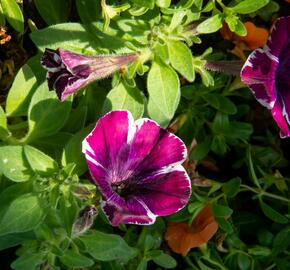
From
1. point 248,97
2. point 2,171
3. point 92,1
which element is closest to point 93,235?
point 2,171

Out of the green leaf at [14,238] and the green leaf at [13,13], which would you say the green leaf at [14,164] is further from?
the green leaf at [13,13]

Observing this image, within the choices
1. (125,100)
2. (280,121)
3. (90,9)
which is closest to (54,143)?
(125,100)

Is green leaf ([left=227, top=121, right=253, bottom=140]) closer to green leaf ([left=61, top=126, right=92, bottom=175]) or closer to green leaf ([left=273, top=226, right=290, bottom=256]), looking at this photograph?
green leaf ([left=273, top=226, right=290, bottom=256])

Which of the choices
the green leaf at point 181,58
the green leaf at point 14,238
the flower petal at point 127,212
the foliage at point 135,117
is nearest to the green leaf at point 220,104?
the foliage at point 135,117

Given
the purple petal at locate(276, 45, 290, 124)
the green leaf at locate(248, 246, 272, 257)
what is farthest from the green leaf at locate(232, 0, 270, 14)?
the green leaf at locate(248, 246, 272, 257)

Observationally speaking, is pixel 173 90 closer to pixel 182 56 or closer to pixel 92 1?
pixel 182 56

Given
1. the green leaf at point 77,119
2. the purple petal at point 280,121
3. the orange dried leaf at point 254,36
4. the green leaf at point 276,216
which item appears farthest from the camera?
the orange dried leaf at point 254,36
